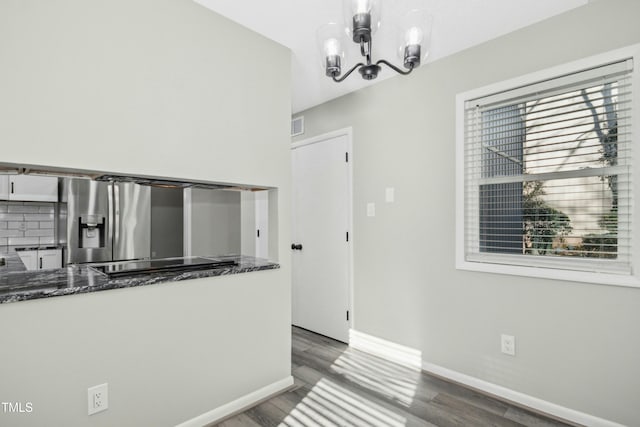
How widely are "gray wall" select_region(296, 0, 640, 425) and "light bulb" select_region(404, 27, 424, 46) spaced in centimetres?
113

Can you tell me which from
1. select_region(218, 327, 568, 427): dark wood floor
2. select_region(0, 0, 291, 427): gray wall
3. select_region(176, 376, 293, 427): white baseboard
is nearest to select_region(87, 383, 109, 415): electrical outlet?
select_region(0, 0, 291, 427): gray wall

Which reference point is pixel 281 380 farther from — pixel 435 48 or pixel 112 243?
pixel 435 48

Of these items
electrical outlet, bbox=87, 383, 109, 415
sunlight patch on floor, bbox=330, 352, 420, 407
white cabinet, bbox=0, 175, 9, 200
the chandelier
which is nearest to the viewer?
the chandelier

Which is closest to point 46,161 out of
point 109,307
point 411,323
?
point 109,307

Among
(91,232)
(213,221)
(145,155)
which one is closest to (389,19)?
(145,155)

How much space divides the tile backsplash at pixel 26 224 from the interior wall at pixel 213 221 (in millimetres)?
2135

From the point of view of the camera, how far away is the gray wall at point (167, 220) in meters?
2.77

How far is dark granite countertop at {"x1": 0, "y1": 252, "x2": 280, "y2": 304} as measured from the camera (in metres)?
1.40

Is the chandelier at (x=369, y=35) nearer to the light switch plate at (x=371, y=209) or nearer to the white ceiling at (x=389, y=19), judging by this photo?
the white ceiling at (x=389, y=19)

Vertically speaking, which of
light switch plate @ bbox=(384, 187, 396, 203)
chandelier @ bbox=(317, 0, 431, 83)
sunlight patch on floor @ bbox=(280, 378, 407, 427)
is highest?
chandelier @ bbox=(317, 0, 431, 83)

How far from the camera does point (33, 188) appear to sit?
3.38 m

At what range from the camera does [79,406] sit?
59.6 inches

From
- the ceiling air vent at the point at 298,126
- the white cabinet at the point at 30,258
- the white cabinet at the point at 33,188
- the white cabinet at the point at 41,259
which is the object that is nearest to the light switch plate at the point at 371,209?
the ceiling air vent at the point at 298,126

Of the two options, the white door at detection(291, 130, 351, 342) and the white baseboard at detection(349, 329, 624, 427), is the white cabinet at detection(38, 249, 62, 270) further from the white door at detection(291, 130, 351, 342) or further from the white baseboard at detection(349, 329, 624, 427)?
the white baseboard at detection(349, 329, 624, 427)
